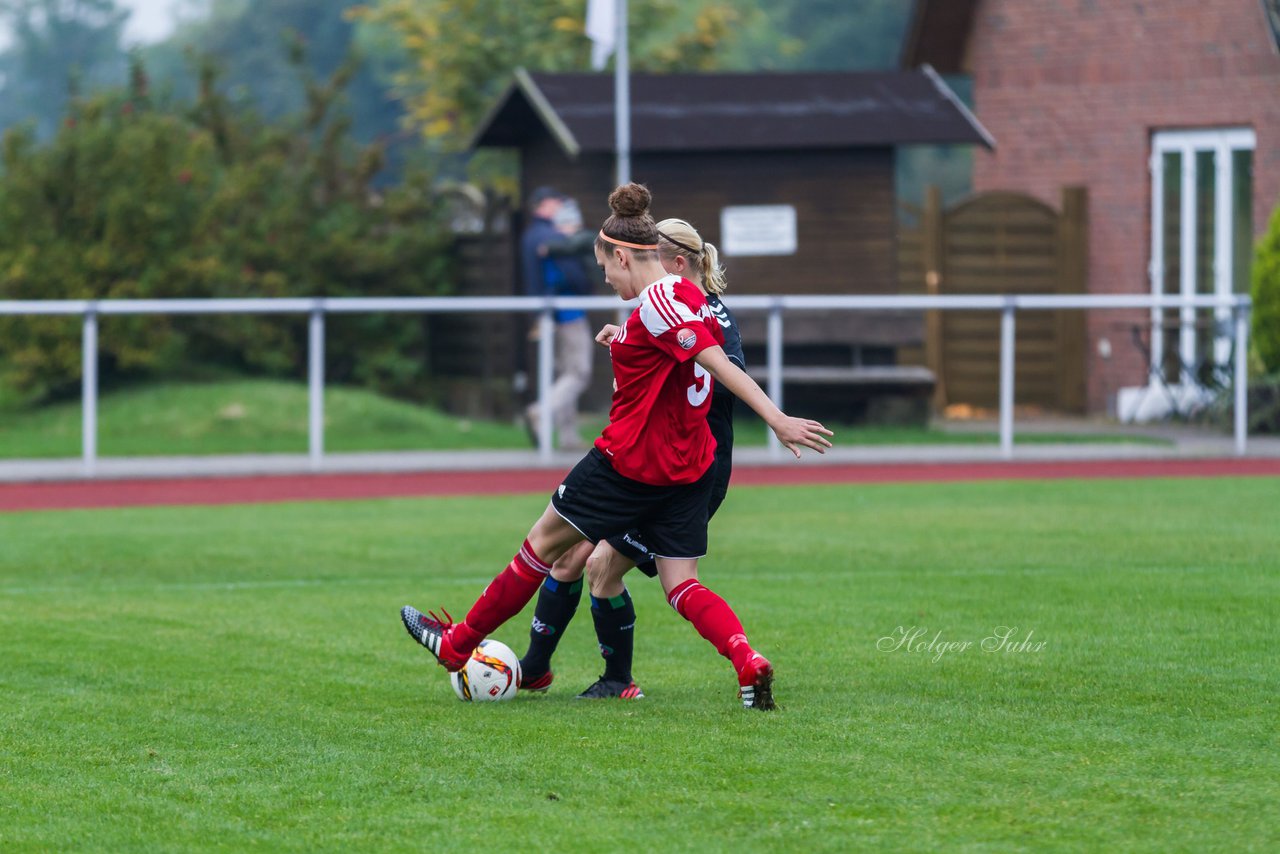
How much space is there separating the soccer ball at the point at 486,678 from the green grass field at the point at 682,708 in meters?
0.07

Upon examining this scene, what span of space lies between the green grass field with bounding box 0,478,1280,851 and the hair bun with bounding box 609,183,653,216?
1.58 meters

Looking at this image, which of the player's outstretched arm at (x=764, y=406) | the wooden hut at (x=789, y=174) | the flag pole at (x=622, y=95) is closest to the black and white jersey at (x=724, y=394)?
the player's outstretched arm at (x=764, y=406)

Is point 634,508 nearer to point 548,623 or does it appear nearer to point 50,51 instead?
point 548,623

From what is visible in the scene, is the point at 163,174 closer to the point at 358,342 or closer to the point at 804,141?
the point at 358,342

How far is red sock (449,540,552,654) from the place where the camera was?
645 centimetres

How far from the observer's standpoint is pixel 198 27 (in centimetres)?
9062

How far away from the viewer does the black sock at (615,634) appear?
655 cm

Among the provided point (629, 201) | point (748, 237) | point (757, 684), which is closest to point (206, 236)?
point (748, 237)

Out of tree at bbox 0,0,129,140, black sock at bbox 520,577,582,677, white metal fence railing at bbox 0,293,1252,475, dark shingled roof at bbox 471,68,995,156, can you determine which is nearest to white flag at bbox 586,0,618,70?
dark shingled roof at bbox 471,68,995,156

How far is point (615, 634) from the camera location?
6.54 m

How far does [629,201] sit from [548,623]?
4.86 feet

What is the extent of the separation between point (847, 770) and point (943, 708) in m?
0.95

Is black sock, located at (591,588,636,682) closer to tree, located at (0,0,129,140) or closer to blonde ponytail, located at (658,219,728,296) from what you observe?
blonde ponytail, located at (658,219,728,296)

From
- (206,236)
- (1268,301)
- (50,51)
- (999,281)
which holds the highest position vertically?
(50,51)
